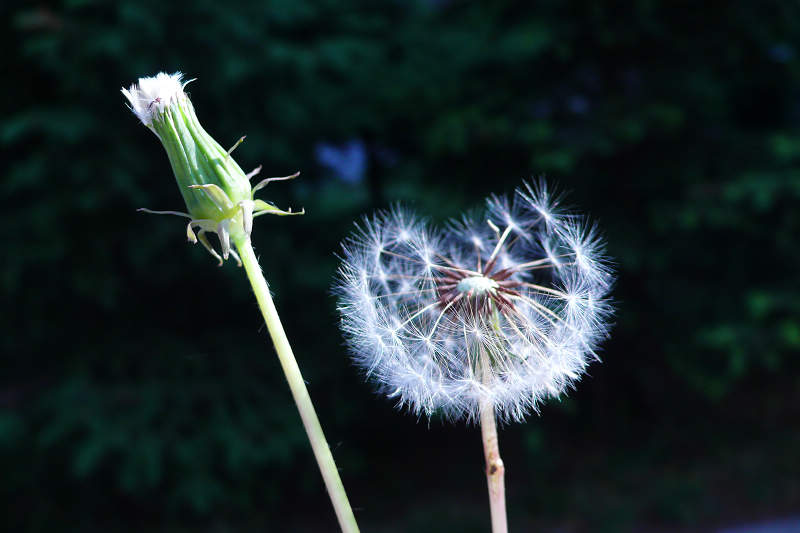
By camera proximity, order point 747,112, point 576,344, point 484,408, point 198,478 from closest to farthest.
A: point 484,408 < point 576,344 < point 198,478 < point 747,112

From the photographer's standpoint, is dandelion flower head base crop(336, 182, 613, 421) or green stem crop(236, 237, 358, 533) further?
dandelion flower head base crop(336, 182, 613, 421)

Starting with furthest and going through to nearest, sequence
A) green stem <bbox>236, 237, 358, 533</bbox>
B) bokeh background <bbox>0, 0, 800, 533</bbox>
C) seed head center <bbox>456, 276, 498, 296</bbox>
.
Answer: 1. bokeh background <bbox>0, 0, 800, 533</bbox>
2. seed head center <bbox>456, 276, 498, 296</bbox>
3. green stem <bbox>236, 237, 358, 533</bbox>

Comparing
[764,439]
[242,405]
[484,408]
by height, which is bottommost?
[484,408]

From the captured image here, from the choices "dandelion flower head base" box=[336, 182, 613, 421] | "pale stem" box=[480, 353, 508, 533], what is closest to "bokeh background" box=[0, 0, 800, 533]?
"dandelion flower head base" box=[336, 182, 613, 421]

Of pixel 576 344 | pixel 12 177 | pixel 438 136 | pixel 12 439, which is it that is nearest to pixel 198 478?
pixel 12 439

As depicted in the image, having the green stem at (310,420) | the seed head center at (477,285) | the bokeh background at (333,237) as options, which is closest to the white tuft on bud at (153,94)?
the green stem at (310,420)

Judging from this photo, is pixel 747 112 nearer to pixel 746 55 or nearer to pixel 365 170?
pixel 746 55

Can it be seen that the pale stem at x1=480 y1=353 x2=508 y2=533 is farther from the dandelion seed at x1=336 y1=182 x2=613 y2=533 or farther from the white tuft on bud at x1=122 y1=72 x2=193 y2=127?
the white tuft on bud at x1=122 y1=72 x2=193 y2=127

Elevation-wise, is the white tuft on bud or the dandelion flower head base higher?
the white tuft on bud

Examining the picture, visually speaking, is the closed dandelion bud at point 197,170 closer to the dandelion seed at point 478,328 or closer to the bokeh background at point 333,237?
the dandelion seed at point 478,328
